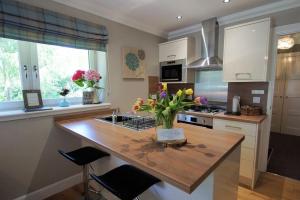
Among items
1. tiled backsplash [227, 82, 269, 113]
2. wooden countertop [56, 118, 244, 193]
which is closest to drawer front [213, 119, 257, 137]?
tiled backsplash [227, 82, 269, 113]

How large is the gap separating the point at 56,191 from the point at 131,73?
6.48 feet

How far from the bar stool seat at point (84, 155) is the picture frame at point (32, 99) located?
709mm

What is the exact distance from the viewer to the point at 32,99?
189cm

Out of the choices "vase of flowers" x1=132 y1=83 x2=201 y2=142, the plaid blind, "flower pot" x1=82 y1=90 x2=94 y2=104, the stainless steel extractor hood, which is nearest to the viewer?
"vase of flowers" x1=132 y1=83 x2=201 y2=142

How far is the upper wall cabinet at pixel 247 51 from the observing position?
2156 millimetres

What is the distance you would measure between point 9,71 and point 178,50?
2444mm

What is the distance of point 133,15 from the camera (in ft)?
8.47

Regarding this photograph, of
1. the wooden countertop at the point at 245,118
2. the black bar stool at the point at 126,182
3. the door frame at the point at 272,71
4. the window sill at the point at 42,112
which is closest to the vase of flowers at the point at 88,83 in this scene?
the window sill at the point at 42,112

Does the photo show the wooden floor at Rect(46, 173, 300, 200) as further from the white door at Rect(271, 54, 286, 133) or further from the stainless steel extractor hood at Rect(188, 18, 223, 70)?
the white door at Rect(271, 54, 286, 133)

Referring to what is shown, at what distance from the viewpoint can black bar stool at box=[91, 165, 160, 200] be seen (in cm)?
103

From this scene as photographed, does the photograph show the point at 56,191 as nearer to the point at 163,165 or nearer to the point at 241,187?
the point at 163,165

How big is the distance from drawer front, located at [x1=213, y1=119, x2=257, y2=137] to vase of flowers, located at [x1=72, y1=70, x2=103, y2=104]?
176 cm

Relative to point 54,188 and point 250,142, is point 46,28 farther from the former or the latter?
point 250,142

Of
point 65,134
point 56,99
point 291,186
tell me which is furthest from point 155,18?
point 291,186
